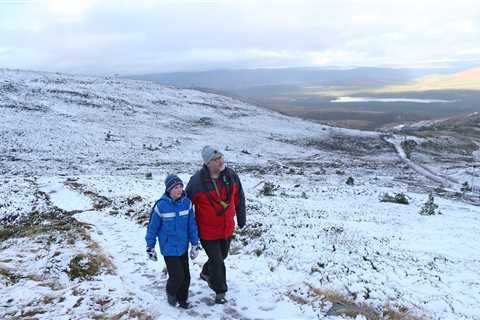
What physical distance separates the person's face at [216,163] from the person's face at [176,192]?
22.7 inches

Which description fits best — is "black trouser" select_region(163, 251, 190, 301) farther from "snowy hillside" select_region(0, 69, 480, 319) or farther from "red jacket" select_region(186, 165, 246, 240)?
"red jacket" select_region(186, 165, 246, 240)

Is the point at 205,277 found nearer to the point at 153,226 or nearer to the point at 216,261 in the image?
the point at 216,261

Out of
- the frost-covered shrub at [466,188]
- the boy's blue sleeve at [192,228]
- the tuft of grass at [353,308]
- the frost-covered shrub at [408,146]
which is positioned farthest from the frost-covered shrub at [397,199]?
the frost-covered shrub at [408,146]

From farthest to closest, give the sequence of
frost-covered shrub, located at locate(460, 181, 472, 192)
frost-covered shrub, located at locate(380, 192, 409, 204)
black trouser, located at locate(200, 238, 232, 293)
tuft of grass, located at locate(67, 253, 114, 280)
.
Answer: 1. frost-covered shrub, located at locate(460, 181, 472, 192)
2. frost-covered shrub, located at locate(380, 192, 409, 204)
3. tuft of grass, located at locate(67, 253, 114, 280)
4. black trouser, located at locate(200, 238, 232, 293)

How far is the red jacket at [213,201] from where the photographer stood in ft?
23.5

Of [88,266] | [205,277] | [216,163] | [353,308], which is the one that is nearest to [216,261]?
[205,277]

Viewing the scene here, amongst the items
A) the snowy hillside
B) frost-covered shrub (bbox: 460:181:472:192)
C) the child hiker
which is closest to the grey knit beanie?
the child hiker

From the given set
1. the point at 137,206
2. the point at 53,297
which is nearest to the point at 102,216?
the point at 137,206

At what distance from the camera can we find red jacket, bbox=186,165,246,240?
7.15m

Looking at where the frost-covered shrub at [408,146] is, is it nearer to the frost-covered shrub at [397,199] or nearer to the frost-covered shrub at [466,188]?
the frost-covered shrub at [466,188]

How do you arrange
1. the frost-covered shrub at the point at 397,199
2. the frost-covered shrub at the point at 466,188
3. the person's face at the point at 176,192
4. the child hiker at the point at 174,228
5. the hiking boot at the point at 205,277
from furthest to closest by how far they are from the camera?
the frost-covered shrub at the point at 466,188
the frost-covered shrub at the point at 397,199
the hiking boot at the point at 205,277
the child hiker at the point at 174,228
the person's face at the point at 176,192

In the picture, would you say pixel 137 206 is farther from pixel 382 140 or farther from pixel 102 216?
pixel 382 140

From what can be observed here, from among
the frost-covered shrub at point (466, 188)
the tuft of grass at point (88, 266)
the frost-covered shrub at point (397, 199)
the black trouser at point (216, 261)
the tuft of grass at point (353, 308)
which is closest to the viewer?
the tuft of grass at point (353, 308)

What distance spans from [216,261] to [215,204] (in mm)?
1062
